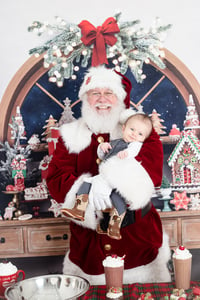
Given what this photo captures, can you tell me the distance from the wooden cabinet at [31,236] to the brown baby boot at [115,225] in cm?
77

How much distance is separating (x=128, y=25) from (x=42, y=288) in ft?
6.25

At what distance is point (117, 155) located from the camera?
81.1 inches

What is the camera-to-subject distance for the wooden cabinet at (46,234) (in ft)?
8.71

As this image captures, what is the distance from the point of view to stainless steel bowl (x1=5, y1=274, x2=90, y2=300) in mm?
1558

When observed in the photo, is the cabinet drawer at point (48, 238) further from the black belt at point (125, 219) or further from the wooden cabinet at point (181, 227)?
the wooden cabinet at point (181, 227)

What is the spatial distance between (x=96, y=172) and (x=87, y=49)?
0.98 metres

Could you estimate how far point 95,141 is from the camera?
2328 mm

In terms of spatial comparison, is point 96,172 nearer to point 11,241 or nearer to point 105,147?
point 105,147

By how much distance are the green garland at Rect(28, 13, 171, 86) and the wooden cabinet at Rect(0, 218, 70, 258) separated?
3.41 ft

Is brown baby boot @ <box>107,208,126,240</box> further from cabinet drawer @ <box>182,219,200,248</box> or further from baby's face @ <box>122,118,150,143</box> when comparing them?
cabinet drawer @ <box>182,219,200,248</box>

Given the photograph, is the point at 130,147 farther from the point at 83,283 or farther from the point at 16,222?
the point at 16,222

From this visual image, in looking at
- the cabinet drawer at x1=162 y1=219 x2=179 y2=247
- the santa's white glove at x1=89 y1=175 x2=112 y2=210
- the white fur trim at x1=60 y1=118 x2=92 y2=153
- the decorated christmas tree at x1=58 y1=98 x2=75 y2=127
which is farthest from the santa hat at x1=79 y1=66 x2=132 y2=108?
the cabinet drawer at x1=162 y1=219 x2=179 y2=247

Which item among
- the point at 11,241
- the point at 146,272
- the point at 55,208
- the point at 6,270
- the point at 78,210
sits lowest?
the point at 146,272

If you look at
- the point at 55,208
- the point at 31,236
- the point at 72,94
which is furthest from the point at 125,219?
the point at 72,94
